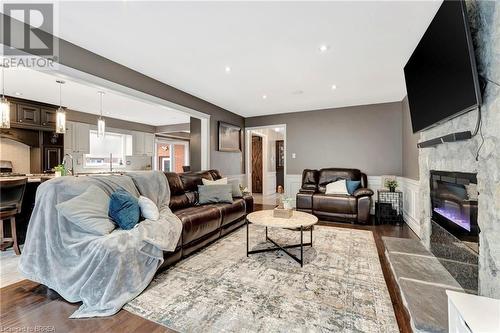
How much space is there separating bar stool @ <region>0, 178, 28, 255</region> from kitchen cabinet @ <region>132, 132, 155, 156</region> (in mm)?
4526

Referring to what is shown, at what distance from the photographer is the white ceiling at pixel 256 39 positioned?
76.3 inches

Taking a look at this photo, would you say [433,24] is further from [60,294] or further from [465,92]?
[60,294]

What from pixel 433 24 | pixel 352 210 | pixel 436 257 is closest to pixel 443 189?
pixel 436 257

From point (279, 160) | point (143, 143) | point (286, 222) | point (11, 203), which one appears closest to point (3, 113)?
point (11, 203)

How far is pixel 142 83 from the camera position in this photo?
335 cm

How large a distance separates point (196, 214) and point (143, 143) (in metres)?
5.66

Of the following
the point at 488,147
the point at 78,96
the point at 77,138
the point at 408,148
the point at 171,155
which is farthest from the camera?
the point at 171,155

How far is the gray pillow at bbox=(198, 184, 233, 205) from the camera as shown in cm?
362

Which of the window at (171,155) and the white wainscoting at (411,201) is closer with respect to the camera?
the white wainscoting at (411,201)

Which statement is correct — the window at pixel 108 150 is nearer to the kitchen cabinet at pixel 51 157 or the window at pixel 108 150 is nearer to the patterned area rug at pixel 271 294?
the kitchen cabinet at pixel 51 157

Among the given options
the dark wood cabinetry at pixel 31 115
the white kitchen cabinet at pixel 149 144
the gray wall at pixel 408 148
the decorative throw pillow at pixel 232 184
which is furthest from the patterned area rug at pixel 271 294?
the white kitchen cabinet at pixel 149 144

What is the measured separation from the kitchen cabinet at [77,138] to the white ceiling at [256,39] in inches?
143

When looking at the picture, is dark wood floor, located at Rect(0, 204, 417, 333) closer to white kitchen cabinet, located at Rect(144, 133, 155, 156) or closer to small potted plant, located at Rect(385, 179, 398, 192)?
small potted plant, located at Rect(385, 179, 398, 192)

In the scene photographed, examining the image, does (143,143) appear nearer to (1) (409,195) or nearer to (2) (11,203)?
(2) (11,203)
